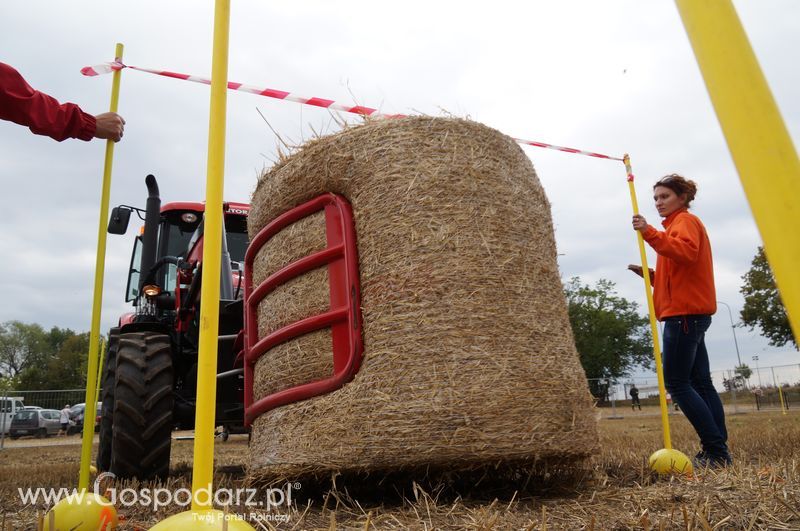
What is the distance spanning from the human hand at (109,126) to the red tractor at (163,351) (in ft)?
4.12

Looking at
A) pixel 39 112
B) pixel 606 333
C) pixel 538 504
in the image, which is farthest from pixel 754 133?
pixel 606 333

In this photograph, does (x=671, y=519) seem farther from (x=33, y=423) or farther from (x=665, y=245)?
(x=33, y=423)

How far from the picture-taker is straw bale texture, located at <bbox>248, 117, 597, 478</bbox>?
2.17 meters

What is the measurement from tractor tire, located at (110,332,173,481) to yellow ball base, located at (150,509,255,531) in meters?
2.35

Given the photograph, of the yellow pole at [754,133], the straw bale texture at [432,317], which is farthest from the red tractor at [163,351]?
the yellow pole at [754,133]

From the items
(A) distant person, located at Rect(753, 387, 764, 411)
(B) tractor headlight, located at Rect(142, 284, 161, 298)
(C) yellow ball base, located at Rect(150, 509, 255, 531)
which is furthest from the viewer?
(A) distant person, located at Rect(753, 387, 764, 411)

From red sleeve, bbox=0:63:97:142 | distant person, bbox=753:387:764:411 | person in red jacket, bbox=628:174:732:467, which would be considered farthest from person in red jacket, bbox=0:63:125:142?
distant person, bbox=753:387:764:411

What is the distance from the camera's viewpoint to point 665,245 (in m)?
3.40

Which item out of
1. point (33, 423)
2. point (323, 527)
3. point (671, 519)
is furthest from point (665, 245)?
point (33, 423)

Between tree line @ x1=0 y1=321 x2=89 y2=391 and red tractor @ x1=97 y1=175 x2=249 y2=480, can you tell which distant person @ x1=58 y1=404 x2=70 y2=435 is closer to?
red tractor @ x1=97 y1=175 x2=249 y2=480

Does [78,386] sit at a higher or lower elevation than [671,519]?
higher

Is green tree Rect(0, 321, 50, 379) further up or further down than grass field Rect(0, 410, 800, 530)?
further up

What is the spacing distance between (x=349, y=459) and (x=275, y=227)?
3.94 feet

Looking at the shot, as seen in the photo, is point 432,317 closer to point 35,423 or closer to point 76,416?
point 35,423
